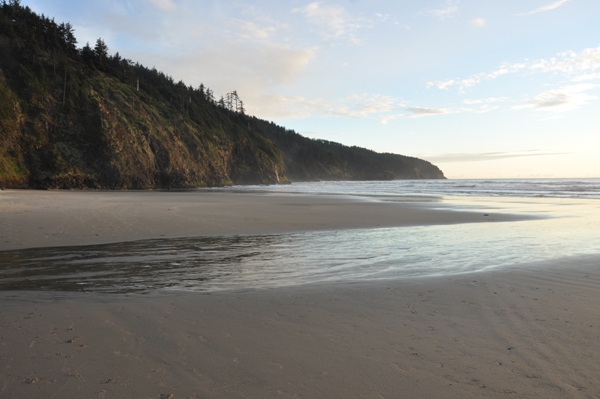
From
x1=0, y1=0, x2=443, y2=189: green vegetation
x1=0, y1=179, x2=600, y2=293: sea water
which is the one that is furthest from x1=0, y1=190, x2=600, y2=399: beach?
x1=0, y1=0, x2=443, y2=189: green vegetation

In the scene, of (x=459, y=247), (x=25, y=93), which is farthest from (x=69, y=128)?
(x=459, y=247)

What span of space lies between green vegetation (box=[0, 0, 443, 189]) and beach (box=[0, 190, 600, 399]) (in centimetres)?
4413

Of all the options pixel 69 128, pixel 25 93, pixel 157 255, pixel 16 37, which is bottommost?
pixel 157 255

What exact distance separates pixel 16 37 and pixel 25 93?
448 inches

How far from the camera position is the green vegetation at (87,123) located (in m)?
44.0

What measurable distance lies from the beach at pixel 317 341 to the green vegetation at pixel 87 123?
4413 cm

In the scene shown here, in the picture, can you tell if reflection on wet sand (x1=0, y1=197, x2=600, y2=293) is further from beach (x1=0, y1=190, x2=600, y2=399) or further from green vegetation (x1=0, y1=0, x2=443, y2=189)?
green vegetation (x1=0, y1=0, x2=443, y2=189)

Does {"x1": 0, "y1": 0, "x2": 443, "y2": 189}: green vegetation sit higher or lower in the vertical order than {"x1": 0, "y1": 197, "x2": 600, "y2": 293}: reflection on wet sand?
higher

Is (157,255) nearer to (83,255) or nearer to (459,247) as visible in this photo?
(83,255)

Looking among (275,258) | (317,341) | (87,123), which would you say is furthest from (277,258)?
(87,123)

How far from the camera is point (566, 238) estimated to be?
1091 centimetres

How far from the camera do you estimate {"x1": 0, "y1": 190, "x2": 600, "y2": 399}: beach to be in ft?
9.50

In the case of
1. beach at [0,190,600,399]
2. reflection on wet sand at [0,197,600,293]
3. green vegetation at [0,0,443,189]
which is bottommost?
reflection on wet sand at [0,197,600,293]

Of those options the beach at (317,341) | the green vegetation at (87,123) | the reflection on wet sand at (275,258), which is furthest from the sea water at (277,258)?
the green vegetation at (87,123)
